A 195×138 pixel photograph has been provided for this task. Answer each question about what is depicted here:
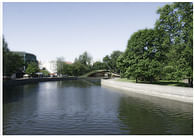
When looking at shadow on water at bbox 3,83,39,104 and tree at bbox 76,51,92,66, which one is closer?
shadow on water at bbox 3,83,39,104

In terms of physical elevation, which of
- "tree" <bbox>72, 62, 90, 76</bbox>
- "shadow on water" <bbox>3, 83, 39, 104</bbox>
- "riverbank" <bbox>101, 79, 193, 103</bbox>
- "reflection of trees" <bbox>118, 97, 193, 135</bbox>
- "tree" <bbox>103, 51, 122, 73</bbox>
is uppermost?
"tree" <bbox>103, 51, 122, 73</bbox>

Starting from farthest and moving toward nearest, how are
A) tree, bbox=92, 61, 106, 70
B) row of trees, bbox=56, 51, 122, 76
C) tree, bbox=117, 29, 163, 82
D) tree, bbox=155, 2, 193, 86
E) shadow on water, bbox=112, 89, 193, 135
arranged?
tree, bbox=92, 61, 106, 70
row of trees, bbox=56, 51, 122, 76
tree, bbox=117, 29, 163, 82
tree, bbox=155, 2, 193, 86
shadow on water, bbox=112, 89, 193, 135

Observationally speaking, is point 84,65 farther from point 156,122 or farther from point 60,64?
point 156,122

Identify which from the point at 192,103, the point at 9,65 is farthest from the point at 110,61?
the point at 192,103

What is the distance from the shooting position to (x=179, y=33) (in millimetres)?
34656

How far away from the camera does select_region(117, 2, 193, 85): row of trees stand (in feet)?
105

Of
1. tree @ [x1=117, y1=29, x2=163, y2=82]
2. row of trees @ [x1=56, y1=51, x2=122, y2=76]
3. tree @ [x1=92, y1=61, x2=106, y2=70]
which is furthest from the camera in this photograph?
tree @ [x1=92, y1=61, x2=106, y2=70]

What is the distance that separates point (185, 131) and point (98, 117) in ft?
27.3

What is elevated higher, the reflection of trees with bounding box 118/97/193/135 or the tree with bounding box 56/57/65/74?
the tree with bounding box 56/57/65/74

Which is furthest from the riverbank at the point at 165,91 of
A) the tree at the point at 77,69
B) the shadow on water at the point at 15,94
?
the tree at the point at 77,69

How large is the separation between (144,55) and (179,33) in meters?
12.5

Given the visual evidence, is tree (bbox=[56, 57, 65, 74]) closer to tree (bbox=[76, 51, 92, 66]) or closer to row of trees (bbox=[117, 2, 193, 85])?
tree (bbox=[76, 51, 92, 66])

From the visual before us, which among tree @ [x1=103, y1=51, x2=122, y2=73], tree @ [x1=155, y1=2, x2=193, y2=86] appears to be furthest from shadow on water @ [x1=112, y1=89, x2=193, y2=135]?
tree @ [x1=103, y1=51, x2=122, y2=73]

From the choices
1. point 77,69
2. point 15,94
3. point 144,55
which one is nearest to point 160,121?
point 144,55
